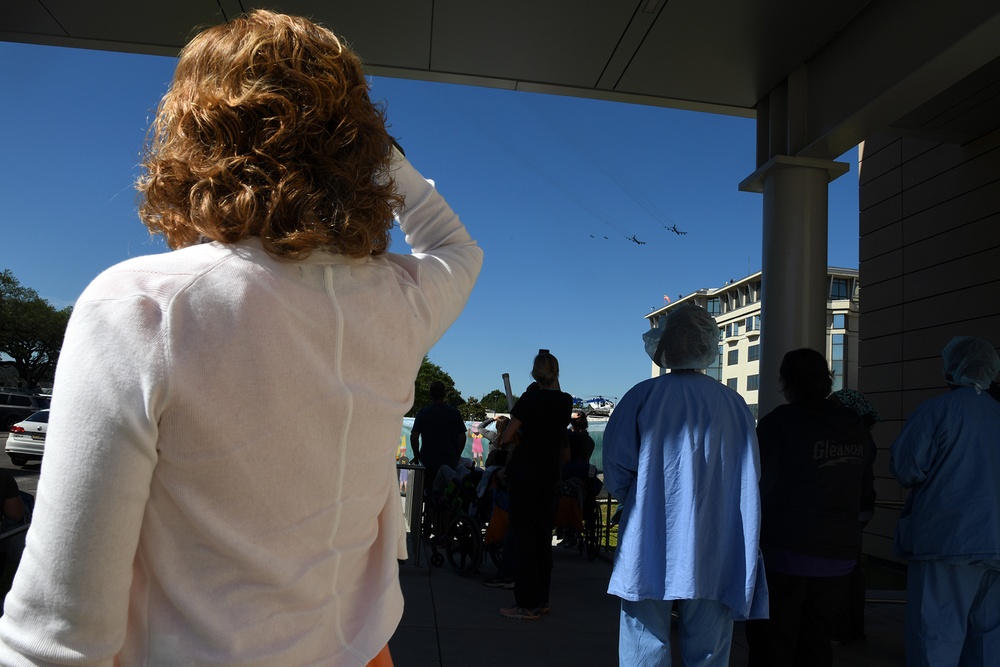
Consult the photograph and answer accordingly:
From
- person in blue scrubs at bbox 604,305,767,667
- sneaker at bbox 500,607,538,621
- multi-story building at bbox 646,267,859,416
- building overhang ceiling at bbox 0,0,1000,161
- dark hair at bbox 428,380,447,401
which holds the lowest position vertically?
sneaker at bbox 500,607,538,621

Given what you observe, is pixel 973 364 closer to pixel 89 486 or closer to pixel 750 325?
pixel 89 486

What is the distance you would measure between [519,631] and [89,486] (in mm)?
4920

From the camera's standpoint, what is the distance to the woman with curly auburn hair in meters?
0.81

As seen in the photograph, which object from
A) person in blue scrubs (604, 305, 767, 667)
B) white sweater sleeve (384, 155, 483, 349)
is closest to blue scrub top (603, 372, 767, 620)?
person in blue scrubs (604, 305, 767, 667)

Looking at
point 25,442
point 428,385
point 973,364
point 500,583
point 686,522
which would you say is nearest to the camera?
point 686,522

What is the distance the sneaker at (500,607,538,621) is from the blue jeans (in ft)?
8.05

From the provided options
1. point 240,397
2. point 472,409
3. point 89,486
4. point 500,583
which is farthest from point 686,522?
point 472,409

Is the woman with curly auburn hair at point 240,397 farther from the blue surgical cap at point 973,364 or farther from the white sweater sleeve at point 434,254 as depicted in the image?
the blue surgical cap at point 973,364

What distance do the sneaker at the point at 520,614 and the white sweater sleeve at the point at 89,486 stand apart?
511 cm

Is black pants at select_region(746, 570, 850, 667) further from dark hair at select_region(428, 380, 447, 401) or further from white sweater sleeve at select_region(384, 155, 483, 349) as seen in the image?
dark hair at select_region(428, 380, 447, 401)

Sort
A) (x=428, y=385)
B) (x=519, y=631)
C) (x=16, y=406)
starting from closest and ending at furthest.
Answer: (x=519, y=631) < (x=16, y=406) < (x=428, y=385)

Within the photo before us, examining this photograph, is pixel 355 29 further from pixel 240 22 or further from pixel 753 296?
pixel 753 296

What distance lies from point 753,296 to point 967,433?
342 feet

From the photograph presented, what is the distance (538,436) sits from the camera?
563cm
